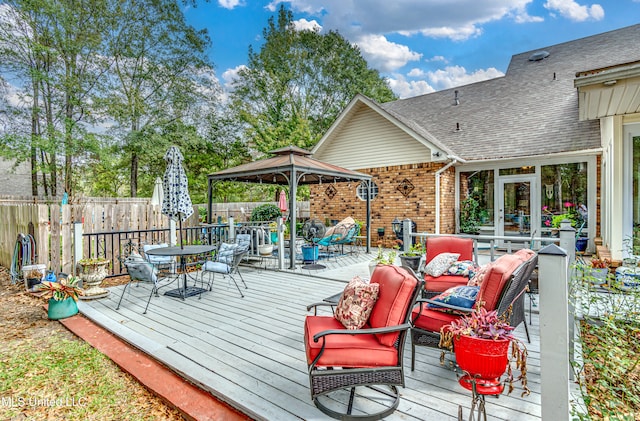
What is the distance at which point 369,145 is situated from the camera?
37.1 ft

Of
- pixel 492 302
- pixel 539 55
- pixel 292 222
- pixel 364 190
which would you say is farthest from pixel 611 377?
pixel 539 55

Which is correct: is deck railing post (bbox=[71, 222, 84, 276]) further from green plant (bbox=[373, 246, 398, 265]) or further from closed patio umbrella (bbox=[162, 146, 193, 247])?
green plant (bbox=[373, 246, 398, 265])

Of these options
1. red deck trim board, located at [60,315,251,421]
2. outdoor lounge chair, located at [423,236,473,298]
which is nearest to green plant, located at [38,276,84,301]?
red deck trim board, located at [60,315,251,421]

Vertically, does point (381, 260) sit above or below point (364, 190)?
below

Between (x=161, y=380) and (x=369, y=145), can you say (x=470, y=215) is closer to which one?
(x=369, y=145)

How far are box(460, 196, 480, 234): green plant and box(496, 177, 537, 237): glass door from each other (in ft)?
2.09

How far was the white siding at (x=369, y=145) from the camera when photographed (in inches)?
408

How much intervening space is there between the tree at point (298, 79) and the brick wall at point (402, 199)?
986 cm

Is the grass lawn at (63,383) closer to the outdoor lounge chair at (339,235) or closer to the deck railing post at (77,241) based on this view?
the deck railing post at (77,241)

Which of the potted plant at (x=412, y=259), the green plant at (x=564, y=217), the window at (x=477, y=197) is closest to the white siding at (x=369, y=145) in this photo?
the window at (x=477, y=197)

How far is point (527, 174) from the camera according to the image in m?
9.05

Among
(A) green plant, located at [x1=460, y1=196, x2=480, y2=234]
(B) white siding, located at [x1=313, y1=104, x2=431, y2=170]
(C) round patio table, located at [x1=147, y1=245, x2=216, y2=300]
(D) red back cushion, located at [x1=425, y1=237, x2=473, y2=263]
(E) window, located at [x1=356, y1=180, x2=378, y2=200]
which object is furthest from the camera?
(E) window, located at [x1=356, y1=180, x2=378, y2=200]

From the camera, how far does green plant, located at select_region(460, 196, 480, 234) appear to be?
10.1 meters

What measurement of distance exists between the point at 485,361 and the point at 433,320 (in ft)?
3.08
